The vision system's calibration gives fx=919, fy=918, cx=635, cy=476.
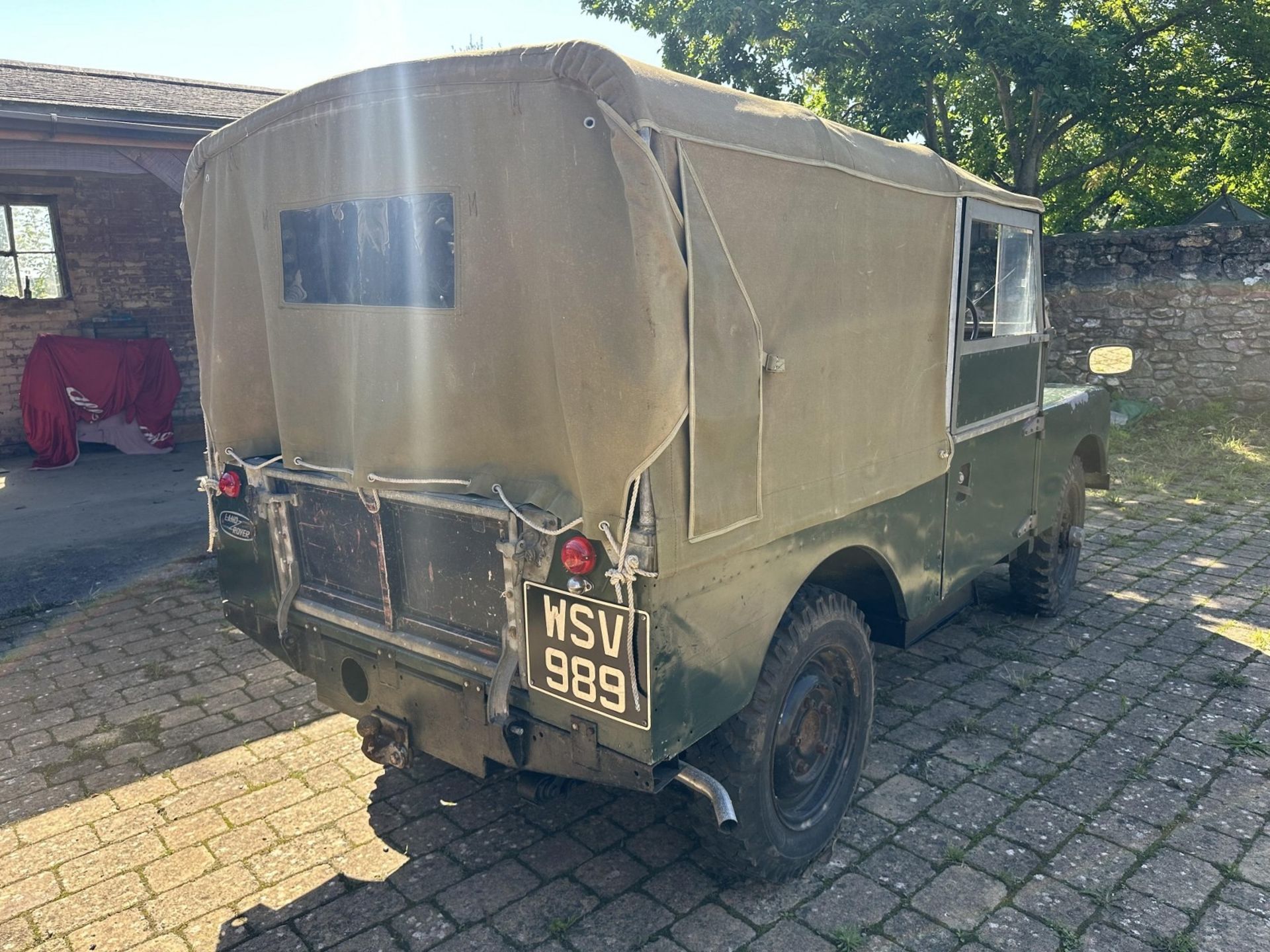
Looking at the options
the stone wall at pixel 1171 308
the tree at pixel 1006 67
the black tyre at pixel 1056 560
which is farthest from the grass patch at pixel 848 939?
the tree at pixel 1006 67

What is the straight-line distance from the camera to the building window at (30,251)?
1111 centimetres

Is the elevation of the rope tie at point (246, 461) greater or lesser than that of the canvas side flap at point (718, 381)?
lesser

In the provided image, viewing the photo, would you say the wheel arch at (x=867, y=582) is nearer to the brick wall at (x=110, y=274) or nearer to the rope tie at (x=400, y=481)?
the rope tie at (x=400, y=481)

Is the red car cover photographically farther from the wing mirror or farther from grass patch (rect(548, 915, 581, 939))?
the wing mirror

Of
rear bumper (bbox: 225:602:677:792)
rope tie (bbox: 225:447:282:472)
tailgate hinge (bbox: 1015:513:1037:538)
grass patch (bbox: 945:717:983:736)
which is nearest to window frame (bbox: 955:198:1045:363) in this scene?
tailgate hinge (bbox: 1015:513:1037:538)

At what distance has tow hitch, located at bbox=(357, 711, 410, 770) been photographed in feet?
10.4

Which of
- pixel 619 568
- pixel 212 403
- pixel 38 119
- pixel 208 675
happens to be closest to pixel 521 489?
pixel 619 568

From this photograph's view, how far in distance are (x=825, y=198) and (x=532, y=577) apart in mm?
1544

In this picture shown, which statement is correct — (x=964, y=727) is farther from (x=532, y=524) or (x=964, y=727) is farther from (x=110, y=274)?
(x=110, y=274)

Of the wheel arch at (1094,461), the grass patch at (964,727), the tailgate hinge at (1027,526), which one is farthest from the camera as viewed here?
the wheel arch at (1094,461)

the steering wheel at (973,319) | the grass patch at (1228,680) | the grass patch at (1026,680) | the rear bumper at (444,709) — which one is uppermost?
the steering wheel at (973,319)

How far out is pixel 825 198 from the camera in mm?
2994

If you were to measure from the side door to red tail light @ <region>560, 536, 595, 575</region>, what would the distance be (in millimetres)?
1997

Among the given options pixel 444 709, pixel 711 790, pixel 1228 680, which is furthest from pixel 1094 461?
pixel 444 709
